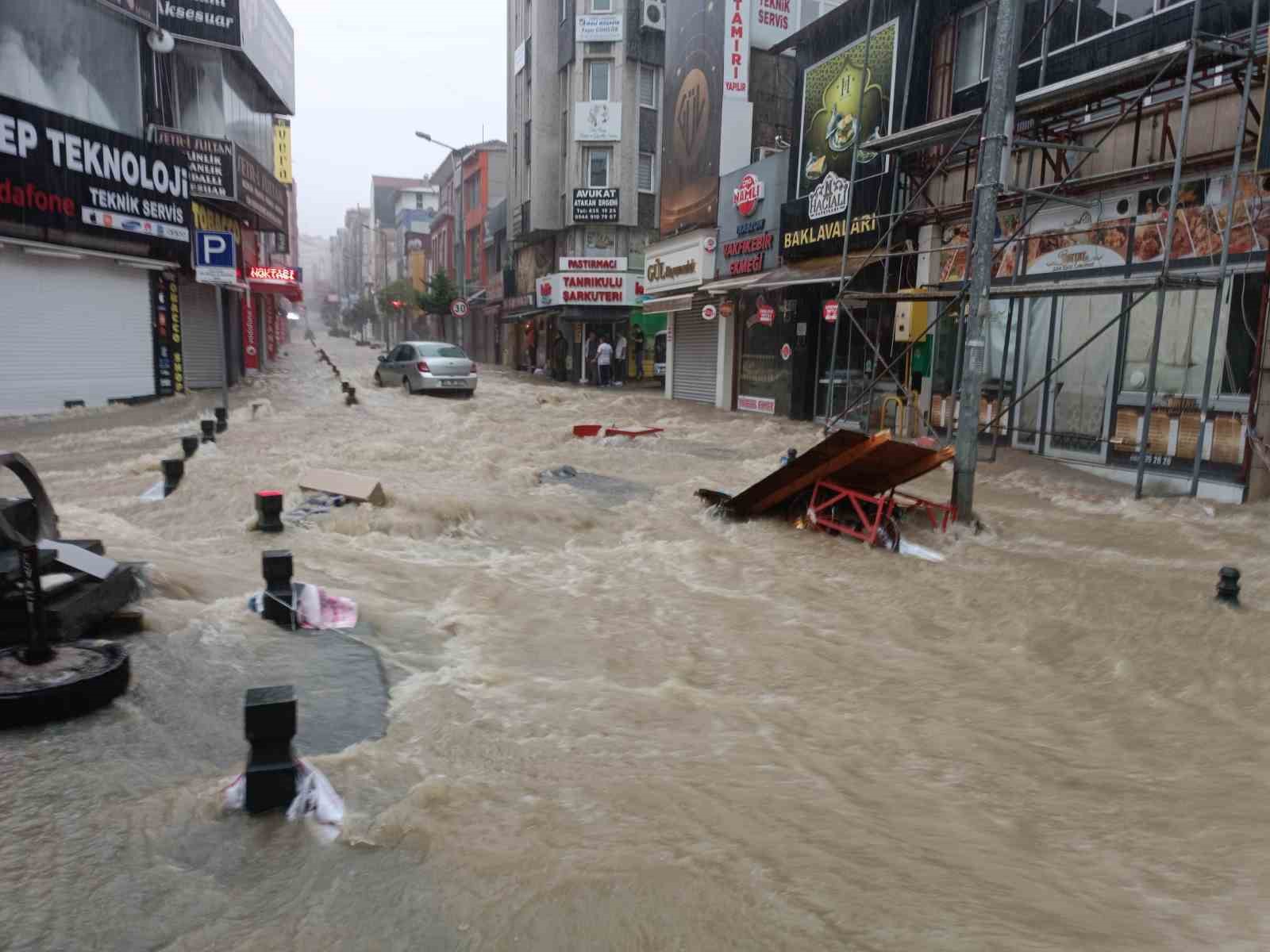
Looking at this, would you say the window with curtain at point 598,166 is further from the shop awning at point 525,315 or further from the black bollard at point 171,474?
the black bollard at point 171,474

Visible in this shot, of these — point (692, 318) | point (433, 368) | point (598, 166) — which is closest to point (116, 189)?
point (433, 368)

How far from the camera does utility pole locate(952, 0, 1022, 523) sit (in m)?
8.03

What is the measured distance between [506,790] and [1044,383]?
11.2 meters

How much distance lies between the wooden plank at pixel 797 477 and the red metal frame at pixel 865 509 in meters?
0.22

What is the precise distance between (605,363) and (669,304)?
7.56 metres

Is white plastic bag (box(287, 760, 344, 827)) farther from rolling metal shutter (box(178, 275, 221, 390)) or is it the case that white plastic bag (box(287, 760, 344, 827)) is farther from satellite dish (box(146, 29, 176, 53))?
satellite dish (box(146, 29, 176, 53))

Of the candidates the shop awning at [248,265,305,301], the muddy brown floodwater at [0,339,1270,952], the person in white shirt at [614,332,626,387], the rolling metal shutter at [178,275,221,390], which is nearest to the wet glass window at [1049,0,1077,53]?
the muddy brown floodwater at [0,339,1270,952]

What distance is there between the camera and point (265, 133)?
97.5 feet

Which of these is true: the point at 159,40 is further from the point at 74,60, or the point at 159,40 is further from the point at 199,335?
the point at 199,335

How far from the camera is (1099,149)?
37.1 ft

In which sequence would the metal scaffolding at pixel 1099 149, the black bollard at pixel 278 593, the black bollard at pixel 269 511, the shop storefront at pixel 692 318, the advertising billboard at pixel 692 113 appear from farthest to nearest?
the advertising billboard at pixel 692 113 → the shop storefront at pixel 692 318 → the metal scaffolding at pixel 1099 149 → the black bollard at pixel 269 511 → the black bollard at pixel 278 593

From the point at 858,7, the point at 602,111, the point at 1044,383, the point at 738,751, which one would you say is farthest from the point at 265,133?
the point at 738,751

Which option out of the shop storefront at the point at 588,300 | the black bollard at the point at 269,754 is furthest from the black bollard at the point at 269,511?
the shop storefront at the point at 588,300

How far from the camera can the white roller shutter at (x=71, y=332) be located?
15695mm
